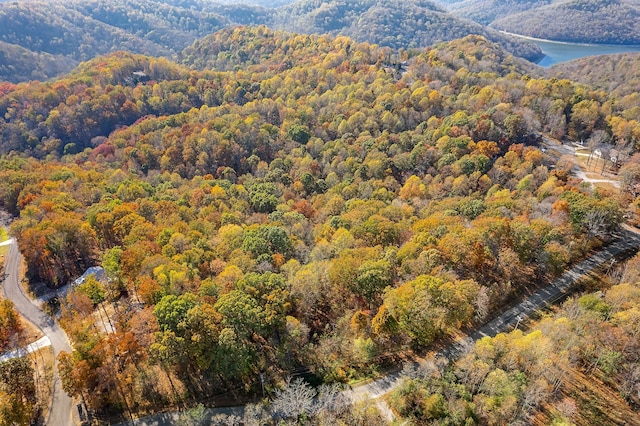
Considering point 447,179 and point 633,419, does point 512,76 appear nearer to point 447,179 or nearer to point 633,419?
point 447,179

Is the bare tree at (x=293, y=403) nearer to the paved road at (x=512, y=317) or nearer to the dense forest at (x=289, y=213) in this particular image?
the dense forest at (x=289, y=213)

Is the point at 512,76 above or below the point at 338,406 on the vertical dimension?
above

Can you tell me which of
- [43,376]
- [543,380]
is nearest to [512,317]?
[543,380]

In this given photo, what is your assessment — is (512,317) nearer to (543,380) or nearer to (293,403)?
(543,380)

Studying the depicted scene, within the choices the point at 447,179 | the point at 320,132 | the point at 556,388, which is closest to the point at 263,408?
the point at 556,388

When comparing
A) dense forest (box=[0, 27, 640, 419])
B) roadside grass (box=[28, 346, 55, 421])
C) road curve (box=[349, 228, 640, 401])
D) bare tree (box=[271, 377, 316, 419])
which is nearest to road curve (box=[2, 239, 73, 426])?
roadside grass (box=[28, 346, 55, 421])

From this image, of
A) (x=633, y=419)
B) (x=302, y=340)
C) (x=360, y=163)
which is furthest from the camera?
(x=360, y=163)
